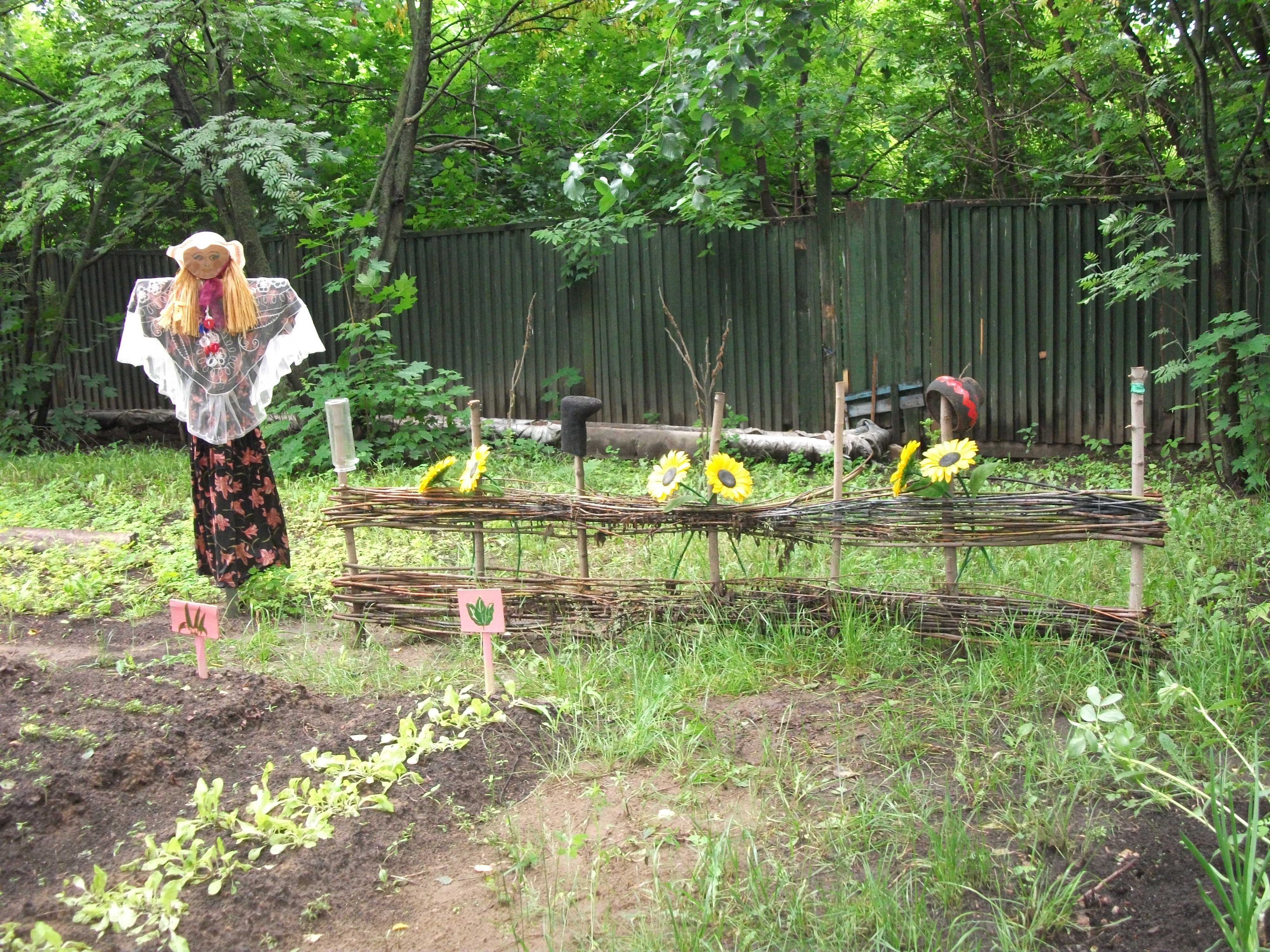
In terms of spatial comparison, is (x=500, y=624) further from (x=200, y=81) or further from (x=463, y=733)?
(x=200, y=81)

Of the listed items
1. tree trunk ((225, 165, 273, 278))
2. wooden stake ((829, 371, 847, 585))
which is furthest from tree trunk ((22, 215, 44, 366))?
wooden stake ((829, 371, 847, 585))

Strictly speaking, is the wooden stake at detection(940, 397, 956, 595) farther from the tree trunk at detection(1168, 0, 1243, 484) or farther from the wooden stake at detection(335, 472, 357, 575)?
the tree trunk at detection(1168, 0, 1243, 484)

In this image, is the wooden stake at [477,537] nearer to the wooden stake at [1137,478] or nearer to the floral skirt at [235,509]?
the floral skirt at [235,509]

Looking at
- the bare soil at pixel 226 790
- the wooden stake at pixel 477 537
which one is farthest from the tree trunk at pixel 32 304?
the wooden stake at pixel 477 537

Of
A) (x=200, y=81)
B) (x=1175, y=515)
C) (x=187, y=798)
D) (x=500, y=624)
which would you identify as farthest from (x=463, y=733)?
(x=200, y=81)

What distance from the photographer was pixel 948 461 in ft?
12.8

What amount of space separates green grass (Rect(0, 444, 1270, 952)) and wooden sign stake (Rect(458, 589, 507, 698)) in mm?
302

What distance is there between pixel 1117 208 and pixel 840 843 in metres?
5.99

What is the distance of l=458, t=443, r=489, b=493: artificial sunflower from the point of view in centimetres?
446

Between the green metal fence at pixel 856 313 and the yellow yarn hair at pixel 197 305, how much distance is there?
4493 millimetres

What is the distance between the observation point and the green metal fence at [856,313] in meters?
7.54

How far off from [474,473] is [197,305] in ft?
5.18

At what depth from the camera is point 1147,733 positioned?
3.24m

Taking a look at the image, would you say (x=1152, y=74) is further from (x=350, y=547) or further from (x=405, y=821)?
(x=405, y=821)
